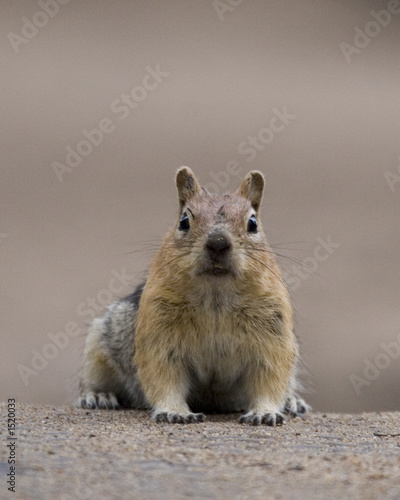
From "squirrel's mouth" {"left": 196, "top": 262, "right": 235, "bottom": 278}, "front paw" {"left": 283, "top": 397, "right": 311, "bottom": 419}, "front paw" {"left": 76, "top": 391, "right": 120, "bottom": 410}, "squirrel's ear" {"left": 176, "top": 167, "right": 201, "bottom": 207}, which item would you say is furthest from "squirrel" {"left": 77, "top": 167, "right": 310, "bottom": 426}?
"front paw" {"left": 76, "top": 391, "right": 120, "bottom": 410}

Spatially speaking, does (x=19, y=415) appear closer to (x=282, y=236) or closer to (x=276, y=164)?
(x=282, y=236)

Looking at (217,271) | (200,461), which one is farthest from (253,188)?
(200,461)

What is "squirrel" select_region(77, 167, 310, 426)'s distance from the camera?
8.13m

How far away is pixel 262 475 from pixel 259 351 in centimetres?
280

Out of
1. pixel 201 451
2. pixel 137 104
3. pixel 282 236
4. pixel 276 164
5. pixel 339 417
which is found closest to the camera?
pixel 201 451

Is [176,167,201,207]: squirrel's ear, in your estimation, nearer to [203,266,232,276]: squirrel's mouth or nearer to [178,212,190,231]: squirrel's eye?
[178,212,190,231]: squirrel's eye

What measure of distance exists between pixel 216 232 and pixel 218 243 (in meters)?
0.16

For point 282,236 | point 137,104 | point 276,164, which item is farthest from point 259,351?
point 137,104

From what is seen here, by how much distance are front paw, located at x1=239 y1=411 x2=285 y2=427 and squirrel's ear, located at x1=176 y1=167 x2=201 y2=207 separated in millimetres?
2267

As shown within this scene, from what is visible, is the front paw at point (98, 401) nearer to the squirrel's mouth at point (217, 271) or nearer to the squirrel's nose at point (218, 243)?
the squirrel's mouth at point (217, 271)

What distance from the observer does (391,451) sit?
6746 mm

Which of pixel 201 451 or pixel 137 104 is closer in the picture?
pixel 201 451

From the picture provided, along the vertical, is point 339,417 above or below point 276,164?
below

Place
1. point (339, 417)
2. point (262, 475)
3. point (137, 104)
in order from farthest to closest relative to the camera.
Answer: point (137, 104), point (339, 417), point (262, 475)
